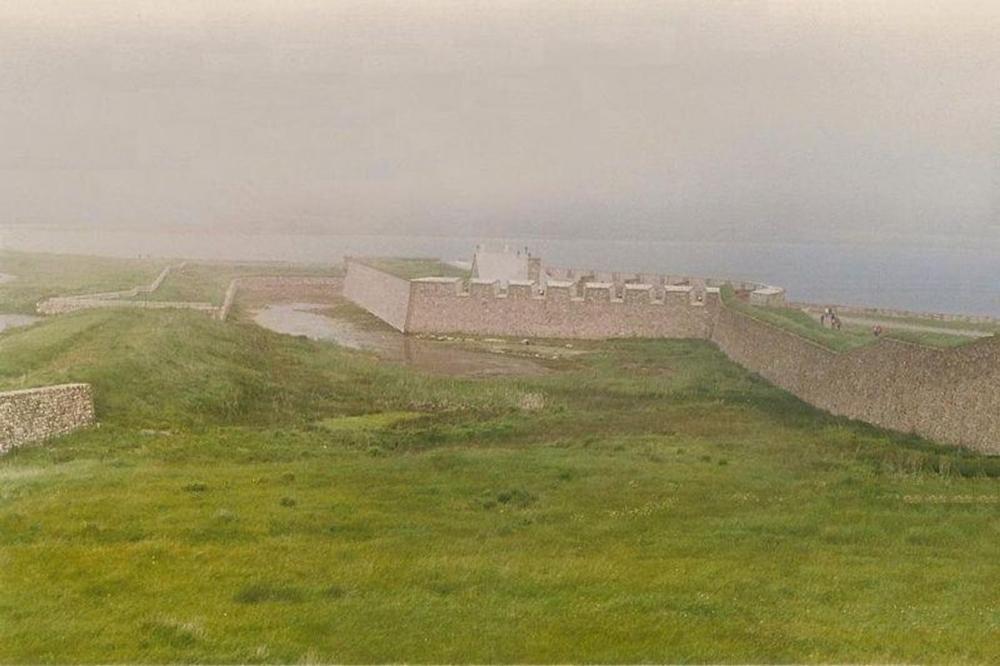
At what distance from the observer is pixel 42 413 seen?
32.6 ft

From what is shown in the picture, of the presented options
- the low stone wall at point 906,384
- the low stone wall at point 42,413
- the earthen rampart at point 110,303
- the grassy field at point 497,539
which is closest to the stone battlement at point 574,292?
the earthen rampart at point 110,303

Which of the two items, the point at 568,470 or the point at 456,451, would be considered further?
the point at 456,451

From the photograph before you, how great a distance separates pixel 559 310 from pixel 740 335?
7861 millimetres

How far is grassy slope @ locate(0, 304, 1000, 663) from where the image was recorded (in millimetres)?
5648

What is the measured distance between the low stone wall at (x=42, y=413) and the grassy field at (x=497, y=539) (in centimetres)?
24

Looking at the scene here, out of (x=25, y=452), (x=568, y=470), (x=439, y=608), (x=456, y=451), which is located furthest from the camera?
(x=25, y=452)

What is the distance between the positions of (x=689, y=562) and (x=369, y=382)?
726 centimetres

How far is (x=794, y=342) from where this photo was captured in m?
17.0

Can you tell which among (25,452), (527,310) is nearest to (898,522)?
(25,452)

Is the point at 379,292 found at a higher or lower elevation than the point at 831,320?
lower

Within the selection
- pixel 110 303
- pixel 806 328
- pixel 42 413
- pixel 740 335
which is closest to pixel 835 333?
pixel 806 328

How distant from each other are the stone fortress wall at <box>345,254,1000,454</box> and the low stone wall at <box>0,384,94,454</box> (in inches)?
419

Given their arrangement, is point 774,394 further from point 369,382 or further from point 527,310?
point 527,310

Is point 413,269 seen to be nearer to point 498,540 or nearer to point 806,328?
point 806,328
